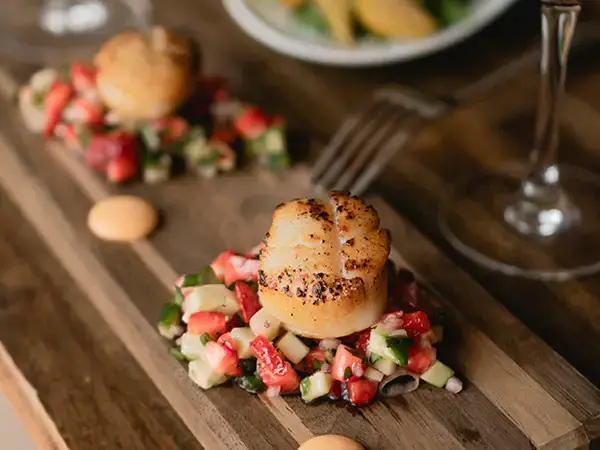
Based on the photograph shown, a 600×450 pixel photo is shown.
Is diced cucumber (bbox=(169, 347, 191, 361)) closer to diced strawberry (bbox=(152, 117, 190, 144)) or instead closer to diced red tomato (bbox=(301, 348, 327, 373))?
diced red tomato (bbox=(301, 348, 327, 373))

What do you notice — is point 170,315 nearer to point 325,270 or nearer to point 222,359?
point 222,359

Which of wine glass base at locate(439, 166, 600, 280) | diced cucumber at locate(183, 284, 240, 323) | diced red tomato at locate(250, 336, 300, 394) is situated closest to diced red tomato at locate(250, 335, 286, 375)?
diced red tomato at locate(250, 336, 300, 394)

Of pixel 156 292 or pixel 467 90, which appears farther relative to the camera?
pixel 467 90

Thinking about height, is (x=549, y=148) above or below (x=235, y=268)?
above

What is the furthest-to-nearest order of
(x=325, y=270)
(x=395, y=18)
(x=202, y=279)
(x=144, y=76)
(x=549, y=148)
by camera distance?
(x=395, y=18), (x=144, y=76), (x=549, y=148), (x=202, y=279), (x=325, y=270)

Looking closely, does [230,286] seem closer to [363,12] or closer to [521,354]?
[521,354]

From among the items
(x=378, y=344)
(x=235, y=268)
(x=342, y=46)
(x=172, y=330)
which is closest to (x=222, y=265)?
(x=235, y=268)

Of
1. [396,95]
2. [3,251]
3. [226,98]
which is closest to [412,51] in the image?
[396,95]
